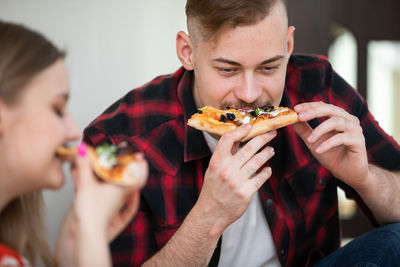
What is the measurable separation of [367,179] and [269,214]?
415 millimetres

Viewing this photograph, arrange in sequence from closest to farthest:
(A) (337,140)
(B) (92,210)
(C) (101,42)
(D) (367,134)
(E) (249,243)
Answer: (B) (92,210), (A) (337,140), (E) (249,243), (D) (367,134), (C) (101,42)

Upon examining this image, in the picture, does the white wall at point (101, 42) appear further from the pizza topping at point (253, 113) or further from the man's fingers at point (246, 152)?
the man's fingers at point (246, 152)

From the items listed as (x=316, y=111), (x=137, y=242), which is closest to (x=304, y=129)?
(x=316, y=111)

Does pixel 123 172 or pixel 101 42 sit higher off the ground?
pixel 101 42

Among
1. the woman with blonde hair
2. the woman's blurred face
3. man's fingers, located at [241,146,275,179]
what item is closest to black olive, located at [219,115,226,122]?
man's fingers, located at [241,146,275,179]

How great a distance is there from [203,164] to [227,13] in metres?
0.63

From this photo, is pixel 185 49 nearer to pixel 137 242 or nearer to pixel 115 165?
pixel 137 242

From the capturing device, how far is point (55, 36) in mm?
2521

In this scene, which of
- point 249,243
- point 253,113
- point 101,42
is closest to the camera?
point 253,113

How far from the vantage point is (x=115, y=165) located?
1.25 metres

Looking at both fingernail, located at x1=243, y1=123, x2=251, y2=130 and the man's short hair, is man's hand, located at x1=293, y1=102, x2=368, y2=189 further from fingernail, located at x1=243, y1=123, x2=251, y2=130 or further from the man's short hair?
the man's short hair

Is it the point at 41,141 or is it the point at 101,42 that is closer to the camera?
the point at 41,141

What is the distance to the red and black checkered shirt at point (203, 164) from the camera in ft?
6.50

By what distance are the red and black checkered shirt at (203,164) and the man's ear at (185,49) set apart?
0.11 meters
